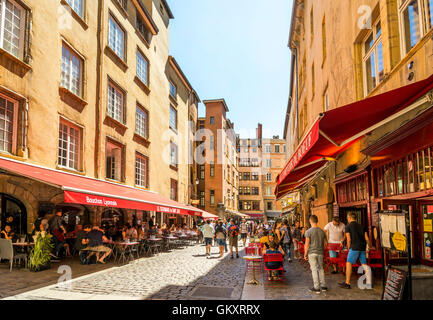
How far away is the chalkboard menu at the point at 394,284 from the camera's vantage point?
4.71 metres

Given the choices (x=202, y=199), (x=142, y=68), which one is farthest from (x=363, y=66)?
(x=202, y=199)

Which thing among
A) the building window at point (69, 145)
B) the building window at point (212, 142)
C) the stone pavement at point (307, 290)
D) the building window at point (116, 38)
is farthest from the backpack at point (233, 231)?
the building window at point (212, 142)

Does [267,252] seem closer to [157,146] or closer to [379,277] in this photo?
[379,277]

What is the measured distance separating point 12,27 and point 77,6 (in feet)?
14.0

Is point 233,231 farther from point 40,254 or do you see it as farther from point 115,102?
point 115,102

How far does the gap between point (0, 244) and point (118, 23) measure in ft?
39.4

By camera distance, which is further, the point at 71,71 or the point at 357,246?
the point at 71,71

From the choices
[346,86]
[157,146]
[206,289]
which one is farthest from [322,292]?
[157,146]

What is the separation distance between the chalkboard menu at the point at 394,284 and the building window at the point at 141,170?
15.8 m

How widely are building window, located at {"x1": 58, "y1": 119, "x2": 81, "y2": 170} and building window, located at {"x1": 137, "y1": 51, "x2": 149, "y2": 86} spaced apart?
22.6ft

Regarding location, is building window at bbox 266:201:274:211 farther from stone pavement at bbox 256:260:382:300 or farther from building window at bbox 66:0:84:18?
stone pavement at bbox 256:260:382:300

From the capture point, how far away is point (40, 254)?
9.27 meters

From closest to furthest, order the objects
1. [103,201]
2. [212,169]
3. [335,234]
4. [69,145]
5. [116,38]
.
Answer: [335,234], [103,201], [69,145], [116,38], [212,169]
